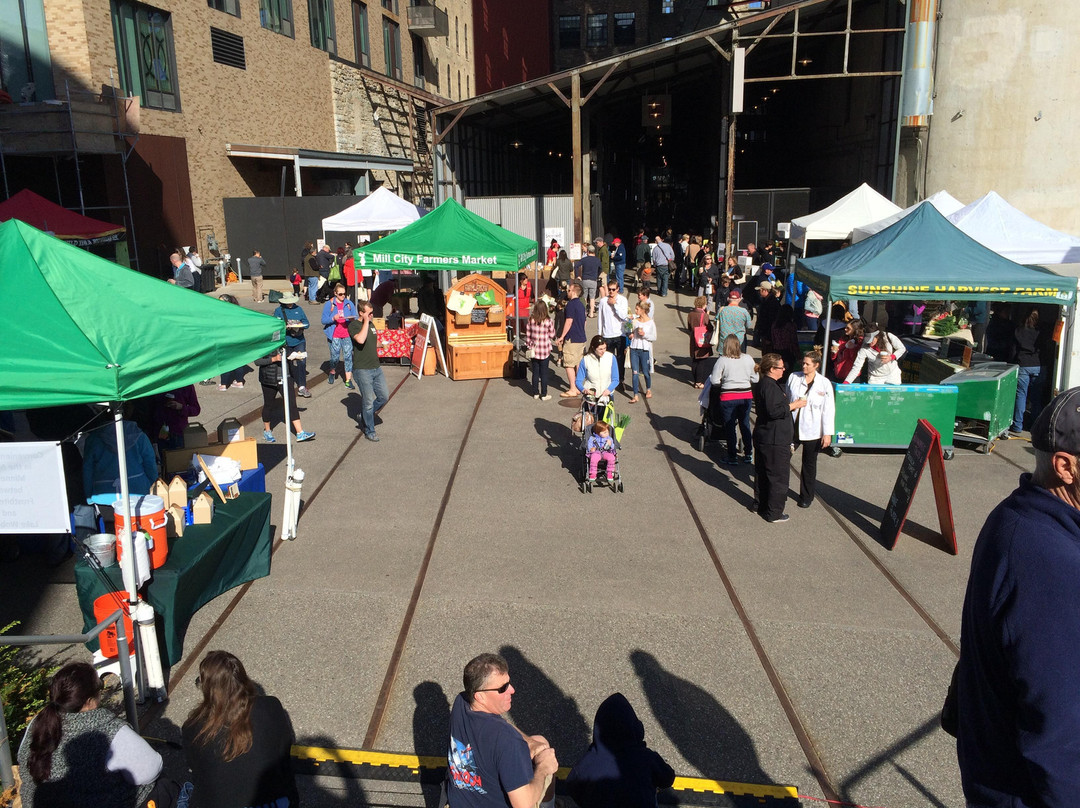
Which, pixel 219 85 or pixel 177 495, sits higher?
pixel 219 85

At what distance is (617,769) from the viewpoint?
346cm

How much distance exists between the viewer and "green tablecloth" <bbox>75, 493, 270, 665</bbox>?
5.72 meters

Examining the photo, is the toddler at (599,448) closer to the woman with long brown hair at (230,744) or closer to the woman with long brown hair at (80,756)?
the woman with long brown hair at (230,744)

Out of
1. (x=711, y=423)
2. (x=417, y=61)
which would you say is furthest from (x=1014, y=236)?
(x=417, y=61)

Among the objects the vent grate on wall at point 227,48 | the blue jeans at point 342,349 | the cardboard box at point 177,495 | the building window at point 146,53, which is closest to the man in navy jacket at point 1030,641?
the cardboard box at point 177,495

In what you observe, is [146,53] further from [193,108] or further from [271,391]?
[271,391]

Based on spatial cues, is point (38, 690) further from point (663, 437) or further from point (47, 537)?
point (663, 437)

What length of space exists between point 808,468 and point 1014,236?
7320mm

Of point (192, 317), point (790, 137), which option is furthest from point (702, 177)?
point (192, 317)

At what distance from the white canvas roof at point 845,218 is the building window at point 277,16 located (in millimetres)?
21659

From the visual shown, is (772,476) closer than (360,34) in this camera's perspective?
Yes

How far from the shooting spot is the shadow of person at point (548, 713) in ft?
16.3

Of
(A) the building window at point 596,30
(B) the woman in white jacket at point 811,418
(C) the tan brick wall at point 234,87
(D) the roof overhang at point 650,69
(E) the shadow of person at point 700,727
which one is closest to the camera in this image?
(E) the shadow of person at point 700,727

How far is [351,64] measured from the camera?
35.8 m
